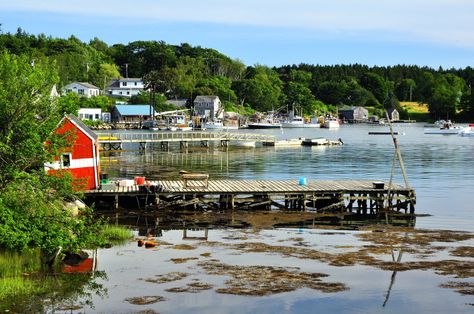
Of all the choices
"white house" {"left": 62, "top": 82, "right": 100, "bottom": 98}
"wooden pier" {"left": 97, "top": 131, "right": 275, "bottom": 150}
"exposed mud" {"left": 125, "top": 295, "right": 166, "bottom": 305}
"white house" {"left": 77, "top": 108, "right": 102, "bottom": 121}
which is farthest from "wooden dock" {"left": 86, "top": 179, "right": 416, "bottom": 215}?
"white house" {"left": 62, "top": 82, "right": 100, "bottom": 98}

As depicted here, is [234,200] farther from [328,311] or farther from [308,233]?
[328,311]

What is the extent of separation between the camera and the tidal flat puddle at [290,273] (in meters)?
25.9

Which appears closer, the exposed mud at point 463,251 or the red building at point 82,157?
the exposed mud at point 463,251

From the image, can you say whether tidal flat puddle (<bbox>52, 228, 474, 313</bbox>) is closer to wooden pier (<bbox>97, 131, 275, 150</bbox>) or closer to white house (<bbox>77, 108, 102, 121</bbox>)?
wooden pier (<bbox>97, 131, 275, 150</bbox>)

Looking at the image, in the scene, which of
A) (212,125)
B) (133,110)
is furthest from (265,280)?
(212,125)

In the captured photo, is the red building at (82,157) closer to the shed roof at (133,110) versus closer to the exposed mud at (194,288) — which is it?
the exposed mud at (194,288)

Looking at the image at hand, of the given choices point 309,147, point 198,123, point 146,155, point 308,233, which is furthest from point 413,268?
point 198,123

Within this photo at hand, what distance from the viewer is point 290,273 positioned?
30062 millimetres

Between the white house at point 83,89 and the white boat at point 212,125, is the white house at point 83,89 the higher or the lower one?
the higher one

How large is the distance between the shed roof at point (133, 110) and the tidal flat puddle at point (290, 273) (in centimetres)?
14667

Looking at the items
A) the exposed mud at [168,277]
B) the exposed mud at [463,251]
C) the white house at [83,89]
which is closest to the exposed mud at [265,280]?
the exposed mud at [168,277]

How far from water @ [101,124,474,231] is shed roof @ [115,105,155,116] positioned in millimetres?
71721

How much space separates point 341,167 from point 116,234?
47.6 metres

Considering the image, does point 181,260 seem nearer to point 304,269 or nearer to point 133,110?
point 304,269
